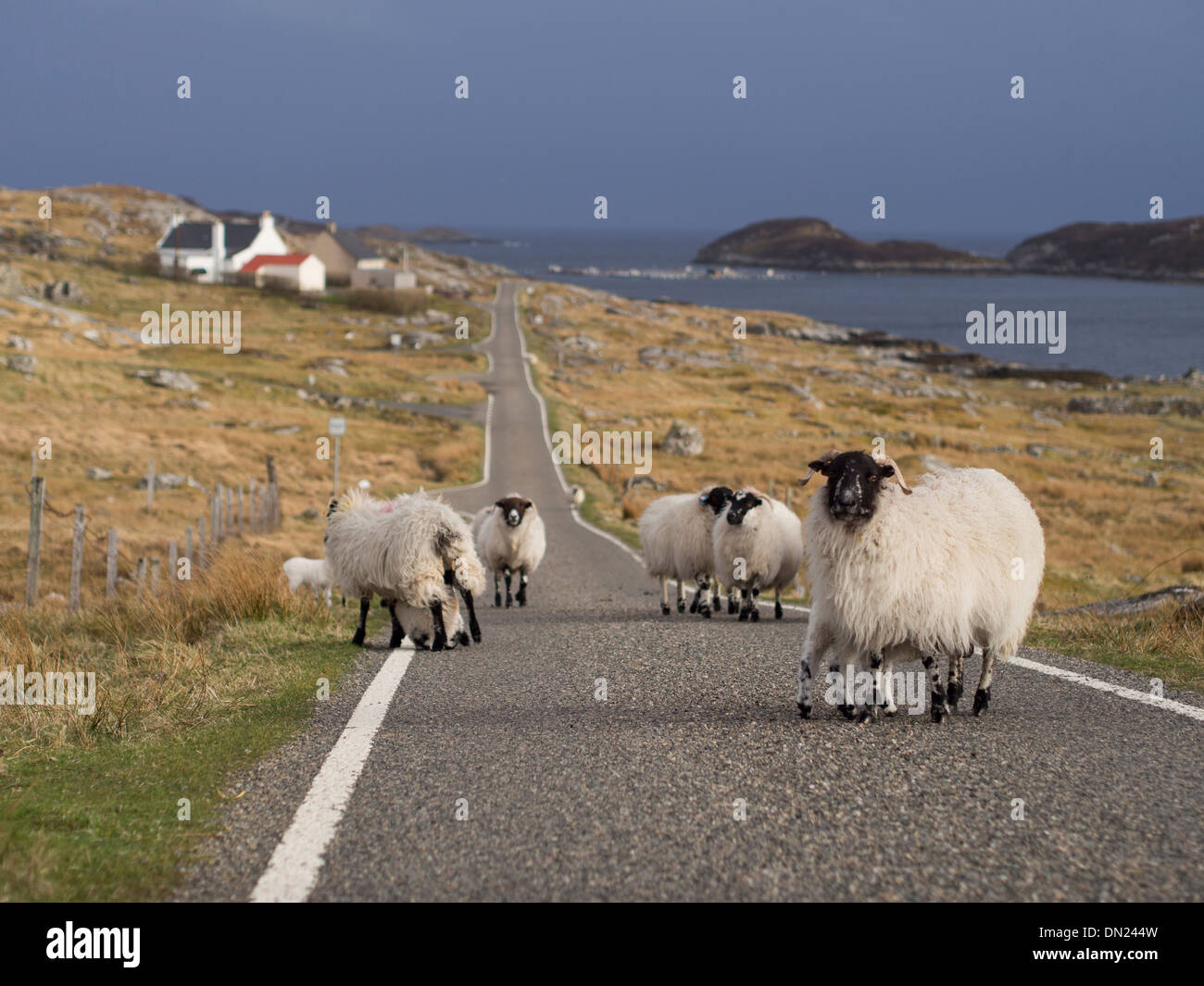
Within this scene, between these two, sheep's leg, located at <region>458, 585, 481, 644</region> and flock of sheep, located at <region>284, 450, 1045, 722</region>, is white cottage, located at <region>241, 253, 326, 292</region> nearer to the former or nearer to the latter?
sheep's leg, located at <region>458, 585, 481, 644</region>

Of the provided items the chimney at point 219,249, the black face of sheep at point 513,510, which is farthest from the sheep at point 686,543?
the chimney at point 219,249

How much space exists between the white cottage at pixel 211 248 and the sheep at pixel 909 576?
4679 inches

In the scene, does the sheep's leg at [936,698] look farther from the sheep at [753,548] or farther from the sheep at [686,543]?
the sheep at [686,543]

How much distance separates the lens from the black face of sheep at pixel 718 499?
15.2m

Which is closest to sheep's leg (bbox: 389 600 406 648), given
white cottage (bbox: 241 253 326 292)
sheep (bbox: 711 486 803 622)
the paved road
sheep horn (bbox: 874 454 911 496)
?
the paved road

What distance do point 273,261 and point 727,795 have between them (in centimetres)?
12308

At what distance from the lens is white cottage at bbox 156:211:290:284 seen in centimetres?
11819

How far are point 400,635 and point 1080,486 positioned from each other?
3991 cm

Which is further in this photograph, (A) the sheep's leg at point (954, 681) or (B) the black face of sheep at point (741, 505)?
(B) the black face of sheep at point (741, 505)

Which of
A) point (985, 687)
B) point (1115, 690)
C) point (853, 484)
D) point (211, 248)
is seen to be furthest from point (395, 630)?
point (211, 248)

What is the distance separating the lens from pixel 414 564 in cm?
1077

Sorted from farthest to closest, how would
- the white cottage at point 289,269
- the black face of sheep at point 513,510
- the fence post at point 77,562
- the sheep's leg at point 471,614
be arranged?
1. the white cottage at point 289,269
2. the fence post at point 77,562
3. the black face of sheep at point 513,510
4. the sheep's leg at point 471,614

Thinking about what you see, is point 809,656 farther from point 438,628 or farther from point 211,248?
point 211,248
